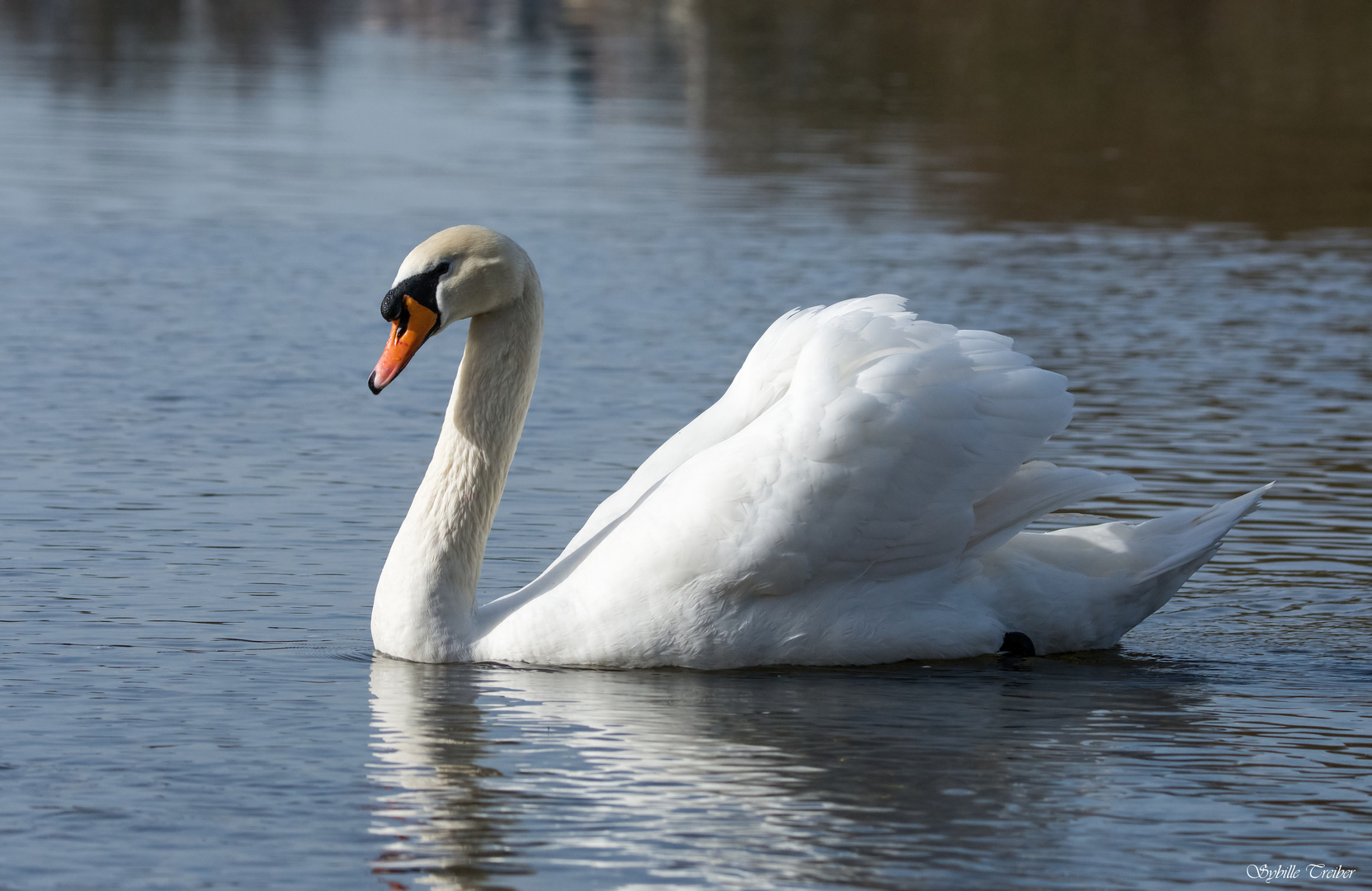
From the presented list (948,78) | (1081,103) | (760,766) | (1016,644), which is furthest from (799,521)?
(948,78)

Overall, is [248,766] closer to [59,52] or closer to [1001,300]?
[1001,300]

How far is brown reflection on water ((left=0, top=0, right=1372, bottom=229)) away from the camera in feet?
80.8

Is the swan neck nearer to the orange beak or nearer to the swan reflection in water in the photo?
the swan reflection in water

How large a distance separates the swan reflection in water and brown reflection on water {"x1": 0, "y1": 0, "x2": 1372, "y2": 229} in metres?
14.7

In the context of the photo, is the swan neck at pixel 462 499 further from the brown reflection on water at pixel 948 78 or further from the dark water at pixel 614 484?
the brown reflection on water at pixel 948 78

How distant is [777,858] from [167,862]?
5.04 feet

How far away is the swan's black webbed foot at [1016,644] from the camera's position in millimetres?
7660

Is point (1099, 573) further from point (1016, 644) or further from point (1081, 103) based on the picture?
point (1081, 103)

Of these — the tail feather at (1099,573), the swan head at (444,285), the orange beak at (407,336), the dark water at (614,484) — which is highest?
the swan head at (444,285)

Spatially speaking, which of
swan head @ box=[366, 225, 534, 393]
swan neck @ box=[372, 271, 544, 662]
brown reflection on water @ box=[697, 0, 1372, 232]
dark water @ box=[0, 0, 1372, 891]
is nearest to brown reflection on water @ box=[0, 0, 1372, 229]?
brown reflection on water @ box=[697, 0, 1372, 232]

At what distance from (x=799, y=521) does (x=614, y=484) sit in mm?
3262

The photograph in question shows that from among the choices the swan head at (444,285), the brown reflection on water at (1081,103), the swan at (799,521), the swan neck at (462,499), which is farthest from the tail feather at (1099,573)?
the brown reflection on water at (1081,103)

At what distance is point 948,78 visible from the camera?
1581 inches

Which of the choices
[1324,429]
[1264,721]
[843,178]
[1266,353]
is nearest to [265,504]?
[1264,721]
